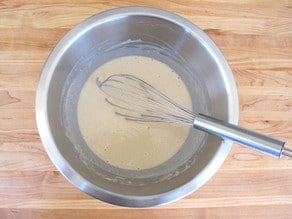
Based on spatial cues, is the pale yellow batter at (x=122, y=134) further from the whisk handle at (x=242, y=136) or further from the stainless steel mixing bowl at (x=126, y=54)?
the whisk handle at (x=242, y=136)

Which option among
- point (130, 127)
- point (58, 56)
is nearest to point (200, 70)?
point (130, 127)

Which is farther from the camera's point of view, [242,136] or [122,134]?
[122,134]

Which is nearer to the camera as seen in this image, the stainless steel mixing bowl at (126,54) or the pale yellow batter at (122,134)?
the stainless steel mixing bowl at (126,54)

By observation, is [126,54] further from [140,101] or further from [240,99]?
[240,99]

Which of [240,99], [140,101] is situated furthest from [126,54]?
[240,99]

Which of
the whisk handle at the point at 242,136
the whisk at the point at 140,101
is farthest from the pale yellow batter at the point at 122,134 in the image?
the whisk handle at the point at 242,136

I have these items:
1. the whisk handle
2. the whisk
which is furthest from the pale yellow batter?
the whisk handle
